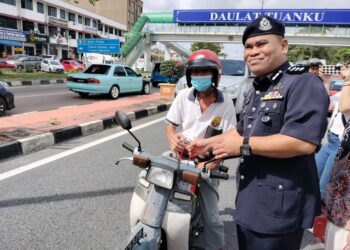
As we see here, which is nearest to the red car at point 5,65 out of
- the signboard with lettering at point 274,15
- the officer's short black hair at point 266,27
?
the signboard with lettering at point 274,15

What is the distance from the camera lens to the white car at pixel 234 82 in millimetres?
8688

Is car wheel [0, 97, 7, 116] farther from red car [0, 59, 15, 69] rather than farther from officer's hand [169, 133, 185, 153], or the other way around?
red car [0, 59, 15, 69]

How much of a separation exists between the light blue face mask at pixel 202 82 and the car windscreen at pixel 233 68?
320 inches

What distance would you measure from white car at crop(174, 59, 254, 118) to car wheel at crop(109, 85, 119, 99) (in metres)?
3.84

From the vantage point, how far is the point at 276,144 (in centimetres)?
131

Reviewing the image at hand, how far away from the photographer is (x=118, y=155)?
519 centimetres

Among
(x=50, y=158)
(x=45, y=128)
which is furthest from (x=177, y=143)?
(x=45, y=128)

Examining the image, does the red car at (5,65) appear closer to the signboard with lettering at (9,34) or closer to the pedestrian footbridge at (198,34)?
the signboard with lettering at (9,34)

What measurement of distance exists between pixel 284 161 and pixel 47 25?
160 feet

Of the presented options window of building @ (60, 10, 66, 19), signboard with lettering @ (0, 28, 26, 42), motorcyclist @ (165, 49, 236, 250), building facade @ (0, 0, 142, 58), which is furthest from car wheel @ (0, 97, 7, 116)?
window of building @ (60, 10, 66, 19)

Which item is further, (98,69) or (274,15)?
(274,15)

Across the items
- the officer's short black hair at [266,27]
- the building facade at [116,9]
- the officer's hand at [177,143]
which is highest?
the building facade at [116,9]

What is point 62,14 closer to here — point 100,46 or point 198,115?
point 100,46

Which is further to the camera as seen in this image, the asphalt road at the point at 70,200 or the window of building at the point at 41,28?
the window of building at the point at 41,28
